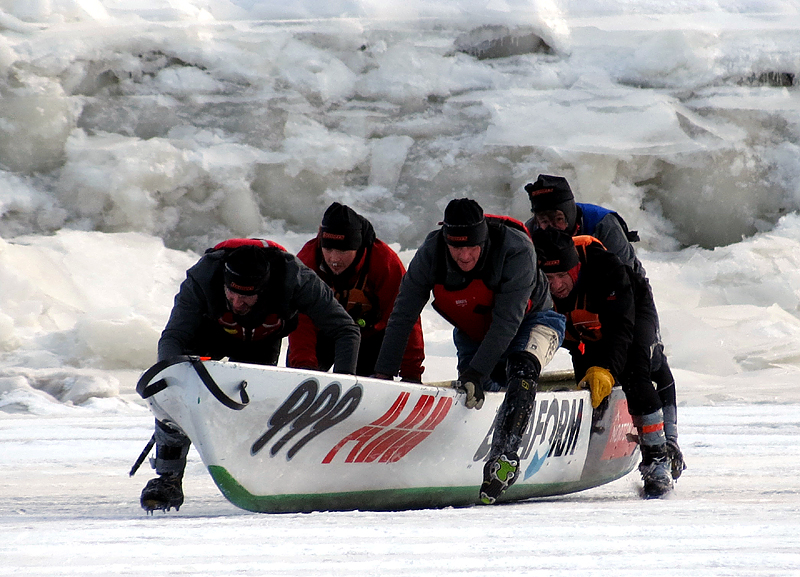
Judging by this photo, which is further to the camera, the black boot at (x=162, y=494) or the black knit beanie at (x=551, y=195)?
the black knit beanie at (x=551, y=195)

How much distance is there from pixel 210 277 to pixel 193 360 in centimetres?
56

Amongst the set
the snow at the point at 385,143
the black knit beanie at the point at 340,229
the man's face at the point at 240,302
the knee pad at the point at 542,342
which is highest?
the black knit beanie at the point at 340,229

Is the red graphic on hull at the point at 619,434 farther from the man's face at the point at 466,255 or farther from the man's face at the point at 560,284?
the man's face at the point at 466,255

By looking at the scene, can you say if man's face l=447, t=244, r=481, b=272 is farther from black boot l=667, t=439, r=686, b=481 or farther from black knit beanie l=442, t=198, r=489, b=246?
black boot l=667, t=439, r=686, b=481

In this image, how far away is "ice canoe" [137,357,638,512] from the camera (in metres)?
3.14

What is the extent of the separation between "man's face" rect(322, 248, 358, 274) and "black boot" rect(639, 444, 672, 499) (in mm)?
1562

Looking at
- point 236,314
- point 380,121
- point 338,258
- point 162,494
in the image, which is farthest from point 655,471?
point 380,121

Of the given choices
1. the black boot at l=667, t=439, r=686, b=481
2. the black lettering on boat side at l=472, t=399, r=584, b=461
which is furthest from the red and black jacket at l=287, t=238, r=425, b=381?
the black boot at l=667, t=439, r=686, b=481

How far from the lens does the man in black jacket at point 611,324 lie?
160 inches

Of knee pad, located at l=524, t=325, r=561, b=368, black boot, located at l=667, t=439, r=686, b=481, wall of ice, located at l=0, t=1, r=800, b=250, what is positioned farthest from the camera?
wall of ice, located at l=0, t=1, r=800, b=250

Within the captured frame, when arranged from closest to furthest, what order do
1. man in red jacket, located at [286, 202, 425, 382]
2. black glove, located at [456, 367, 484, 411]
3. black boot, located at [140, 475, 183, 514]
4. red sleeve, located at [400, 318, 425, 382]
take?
black boot, located at [140, 475, 183, 514] < black glove, located at [456, 367, 484, 411] < man in red jacket, located at [286, 202, 425, 382] < red sleeve, located at [400, 318, 425, 382]

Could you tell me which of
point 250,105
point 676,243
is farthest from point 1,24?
point 676,243

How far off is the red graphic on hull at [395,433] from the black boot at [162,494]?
1.90ft

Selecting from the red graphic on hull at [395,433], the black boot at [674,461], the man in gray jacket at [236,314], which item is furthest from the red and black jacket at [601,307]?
the man in gray jacket at [236,314]
